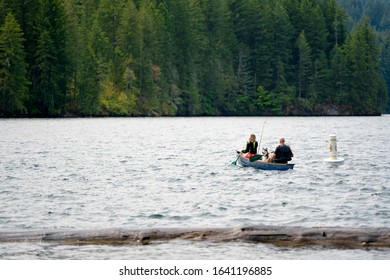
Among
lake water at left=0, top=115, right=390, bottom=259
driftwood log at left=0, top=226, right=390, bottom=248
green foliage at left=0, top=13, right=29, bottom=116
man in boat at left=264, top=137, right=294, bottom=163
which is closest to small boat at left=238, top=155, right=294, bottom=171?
man in boat at left=264, top=137, right=294, bottom=163

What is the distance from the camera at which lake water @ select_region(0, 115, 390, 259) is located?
53.7 feet

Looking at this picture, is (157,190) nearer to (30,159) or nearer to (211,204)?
(211,204)

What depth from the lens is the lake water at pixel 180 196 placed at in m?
16.4

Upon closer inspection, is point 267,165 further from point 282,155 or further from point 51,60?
point 51,60

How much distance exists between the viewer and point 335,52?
16288cm

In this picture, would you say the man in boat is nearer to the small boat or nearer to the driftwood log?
the small boat

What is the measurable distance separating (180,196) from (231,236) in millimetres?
10108

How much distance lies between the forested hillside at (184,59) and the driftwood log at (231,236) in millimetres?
83460

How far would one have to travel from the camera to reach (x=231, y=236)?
16.8m

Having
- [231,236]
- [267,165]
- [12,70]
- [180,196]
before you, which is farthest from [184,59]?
[231,236]

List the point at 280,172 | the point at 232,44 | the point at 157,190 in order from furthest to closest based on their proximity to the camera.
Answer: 1. the point at 232,44
2. the point at 280,172
3. the point at 157,190

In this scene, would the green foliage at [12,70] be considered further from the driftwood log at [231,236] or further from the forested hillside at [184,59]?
the driftwood log at [231,236]
